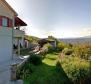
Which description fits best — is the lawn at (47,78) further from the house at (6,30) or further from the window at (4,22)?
the window at (4,22)

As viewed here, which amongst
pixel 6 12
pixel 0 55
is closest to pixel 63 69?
A: pixel 0 55

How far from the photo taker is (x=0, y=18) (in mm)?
27422

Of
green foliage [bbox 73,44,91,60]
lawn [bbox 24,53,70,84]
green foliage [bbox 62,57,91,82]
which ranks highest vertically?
green foliage [bbox 73,44,91,60]

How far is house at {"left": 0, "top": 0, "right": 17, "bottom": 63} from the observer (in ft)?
91.6

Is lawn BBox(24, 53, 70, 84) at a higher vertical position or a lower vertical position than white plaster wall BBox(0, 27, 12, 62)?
lower

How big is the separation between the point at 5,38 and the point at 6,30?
1.06 metres

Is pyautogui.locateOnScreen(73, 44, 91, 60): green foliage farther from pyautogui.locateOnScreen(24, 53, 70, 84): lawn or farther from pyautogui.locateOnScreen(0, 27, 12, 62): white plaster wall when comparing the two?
pyautogui.locateOnScreen(0, 27, 12, 62): white plaster wall

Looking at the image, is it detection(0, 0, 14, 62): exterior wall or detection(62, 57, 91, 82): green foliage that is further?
detection(0, 0, 14, 62): exterior wall

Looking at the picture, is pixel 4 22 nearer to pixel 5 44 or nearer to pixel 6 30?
pixel 6 30

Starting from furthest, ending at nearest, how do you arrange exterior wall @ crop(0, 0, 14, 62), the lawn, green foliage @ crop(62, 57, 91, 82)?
exterior wall @ crop(0, 0, 14, 62)
green foliage @ crop(62, 57, 91, 82)
the lawn

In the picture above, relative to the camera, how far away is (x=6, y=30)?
2888 cm

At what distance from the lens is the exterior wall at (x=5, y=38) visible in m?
27.9

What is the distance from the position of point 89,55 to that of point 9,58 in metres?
10.8

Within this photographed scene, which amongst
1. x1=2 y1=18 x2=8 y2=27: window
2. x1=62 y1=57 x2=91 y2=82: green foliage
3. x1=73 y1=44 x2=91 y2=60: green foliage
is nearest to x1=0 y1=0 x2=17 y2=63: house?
x1=2 y1=18 x2=8 y2=27: window
